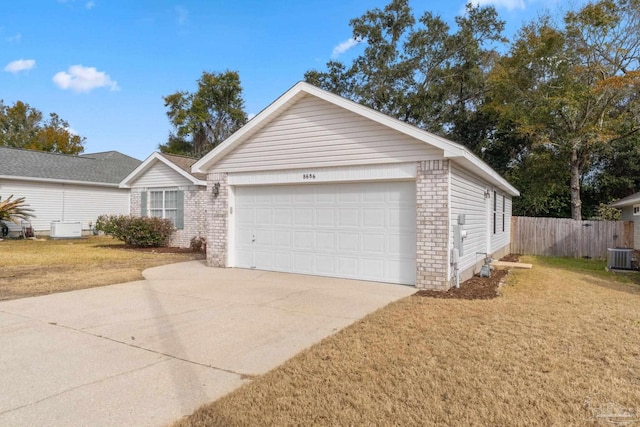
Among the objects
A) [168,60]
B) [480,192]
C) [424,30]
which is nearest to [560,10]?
[424,30]

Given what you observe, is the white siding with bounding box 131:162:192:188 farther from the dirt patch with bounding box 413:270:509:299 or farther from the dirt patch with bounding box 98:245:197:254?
the dirt patch with bounding box 413:270:509:299

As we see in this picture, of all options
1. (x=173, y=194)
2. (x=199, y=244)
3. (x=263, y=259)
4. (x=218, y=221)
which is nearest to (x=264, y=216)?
(x=263, y=259)

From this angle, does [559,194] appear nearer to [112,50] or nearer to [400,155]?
[400,155]

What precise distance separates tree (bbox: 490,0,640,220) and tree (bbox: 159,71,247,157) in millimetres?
24615

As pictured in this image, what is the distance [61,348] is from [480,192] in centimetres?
1019

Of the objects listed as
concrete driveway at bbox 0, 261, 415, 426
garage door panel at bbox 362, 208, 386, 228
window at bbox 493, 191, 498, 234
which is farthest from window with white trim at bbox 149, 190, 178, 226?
window at bbox 493, 191, 498, 234

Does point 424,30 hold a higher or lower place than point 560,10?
higher

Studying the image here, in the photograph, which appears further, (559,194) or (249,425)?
(559,194)

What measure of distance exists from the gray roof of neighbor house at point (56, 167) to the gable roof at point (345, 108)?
13.9m

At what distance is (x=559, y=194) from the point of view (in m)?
22.3

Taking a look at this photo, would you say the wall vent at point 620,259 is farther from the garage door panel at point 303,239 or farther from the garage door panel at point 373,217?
the garage door panel at point 303,239

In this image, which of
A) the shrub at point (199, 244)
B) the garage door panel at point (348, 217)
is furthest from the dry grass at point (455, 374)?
the shrub at point (199, 244)

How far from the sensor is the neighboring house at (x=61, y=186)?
1912 centimetres

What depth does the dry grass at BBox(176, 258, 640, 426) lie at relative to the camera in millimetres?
2955
